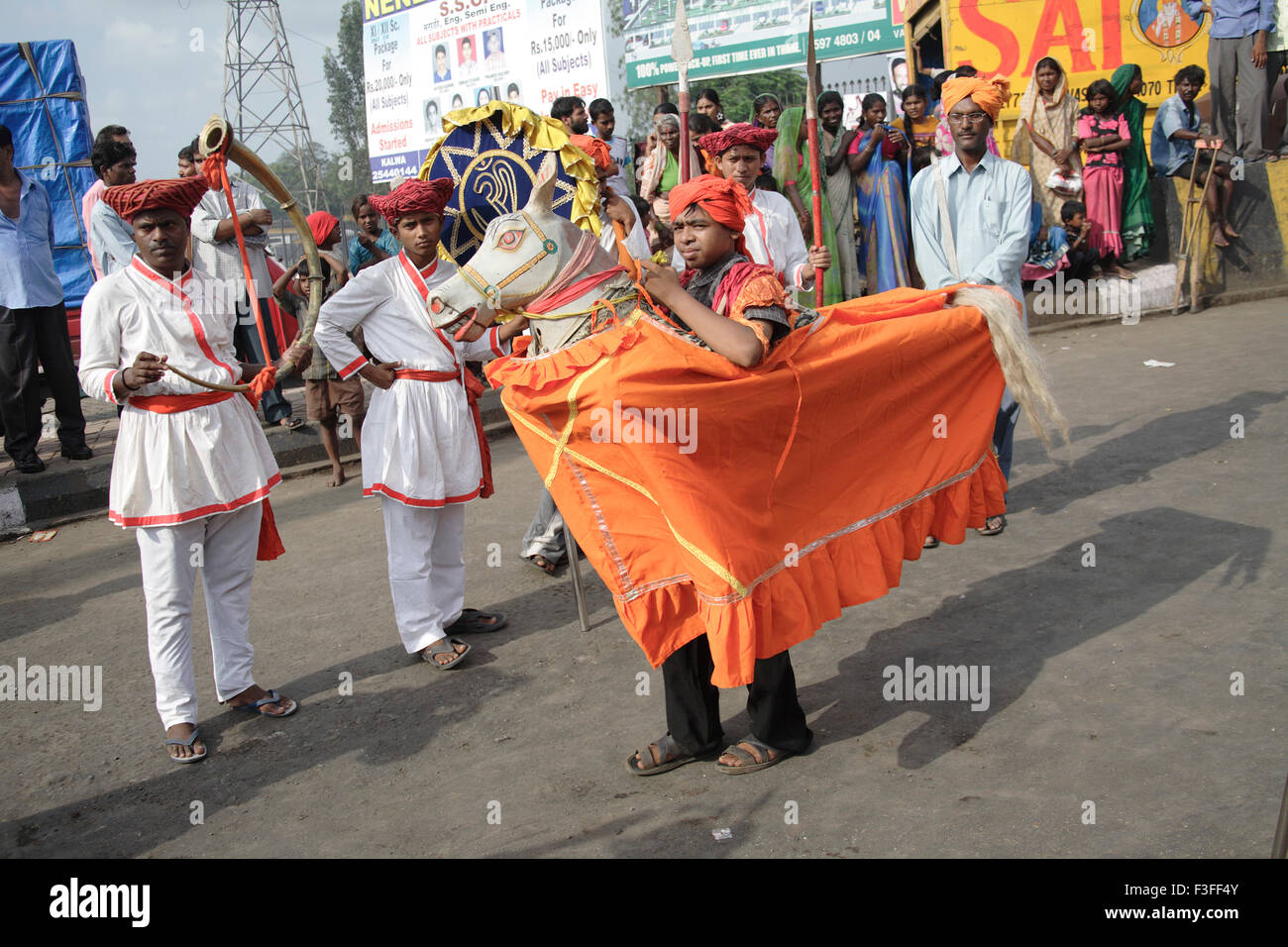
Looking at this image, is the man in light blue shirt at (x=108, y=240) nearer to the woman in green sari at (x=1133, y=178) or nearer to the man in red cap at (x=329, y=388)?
the man in red cap at (x=329, y=388)

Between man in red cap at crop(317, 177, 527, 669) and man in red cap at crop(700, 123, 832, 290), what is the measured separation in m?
1.88

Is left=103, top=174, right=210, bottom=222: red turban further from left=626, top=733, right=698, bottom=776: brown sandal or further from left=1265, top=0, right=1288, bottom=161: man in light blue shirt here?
left=1265, top=0, right=1288, bottom=161: man in light blue shirt

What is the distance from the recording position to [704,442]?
3367mm

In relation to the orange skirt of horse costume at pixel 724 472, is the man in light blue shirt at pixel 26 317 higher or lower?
higher

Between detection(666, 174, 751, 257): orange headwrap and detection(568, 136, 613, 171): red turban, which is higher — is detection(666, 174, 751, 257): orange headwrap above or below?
below

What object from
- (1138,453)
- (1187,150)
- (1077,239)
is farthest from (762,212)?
(1187,150)

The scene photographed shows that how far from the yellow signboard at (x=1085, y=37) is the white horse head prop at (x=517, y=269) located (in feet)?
39.2

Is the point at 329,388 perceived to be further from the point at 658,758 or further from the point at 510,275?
the point at 658,758

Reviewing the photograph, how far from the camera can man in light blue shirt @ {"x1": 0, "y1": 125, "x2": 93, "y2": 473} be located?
791 centimetres

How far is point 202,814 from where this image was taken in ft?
12.3

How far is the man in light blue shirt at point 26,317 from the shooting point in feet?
25.9

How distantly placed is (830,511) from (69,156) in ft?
36.3

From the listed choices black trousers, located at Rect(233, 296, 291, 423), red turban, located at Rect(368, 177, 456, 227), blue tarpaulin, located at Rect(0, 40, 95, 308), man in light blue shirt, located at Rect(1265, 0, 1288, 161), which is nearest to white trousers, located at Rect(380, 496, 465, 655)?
red turban, located at Rect(368, 177, 456, 227)

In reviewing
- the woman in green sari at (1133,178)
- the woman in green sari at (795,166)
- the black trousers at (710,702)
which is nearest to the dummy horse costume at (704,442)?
the black trousers at (710,702)
